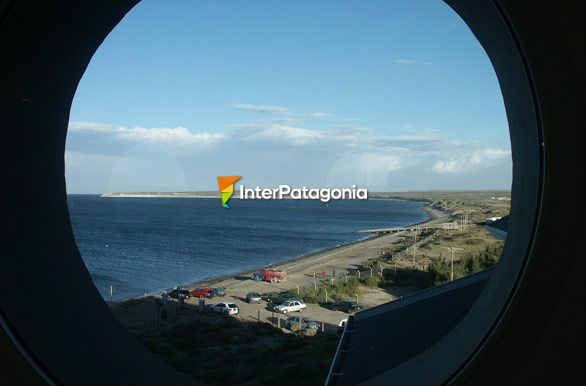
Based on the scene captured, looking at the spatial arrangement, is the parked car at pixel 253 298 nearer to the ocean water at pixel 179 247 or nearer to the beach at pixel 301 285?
the beach at pixel 301 285

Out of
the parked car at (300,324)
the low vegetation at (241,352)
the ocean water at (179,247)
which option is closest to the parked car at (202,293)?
the ocean water at (179,247)

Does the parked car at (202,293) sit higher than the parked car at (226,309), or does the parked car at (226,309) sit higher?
the parked car at (226,309)

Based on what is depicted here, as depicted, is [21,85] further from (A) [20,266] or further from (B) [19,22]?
(A) [20,266]

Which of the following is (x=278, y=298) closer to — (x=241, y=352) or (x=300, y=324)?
(x=300, y=324)

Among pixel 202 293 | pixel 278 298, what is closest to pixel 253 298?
pixel 278 298

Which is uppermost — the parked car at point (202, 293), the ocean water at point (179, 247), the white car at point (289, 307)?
the white car at point (289, 307)

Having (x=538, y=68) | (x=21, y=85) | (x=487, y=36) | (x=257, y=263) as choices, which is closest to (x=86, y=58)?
(x=21, y=85)

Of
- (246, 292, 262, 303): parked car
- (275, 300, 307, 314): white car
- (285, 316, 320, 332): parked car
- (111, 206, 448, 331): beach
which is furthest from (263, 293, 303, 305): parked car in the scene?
(285, 316, 320, 332): parked car
